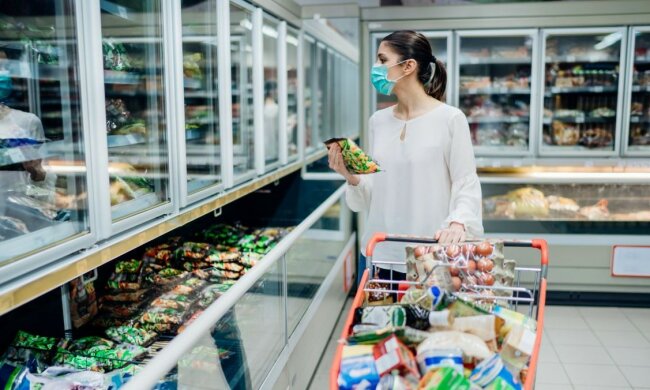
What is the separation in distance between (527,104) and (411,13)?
1356 millimetres

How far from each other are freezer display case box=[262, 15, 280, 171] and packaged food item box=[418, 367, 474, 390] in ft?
8.94

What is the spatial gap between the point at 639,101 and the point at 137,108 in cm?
440

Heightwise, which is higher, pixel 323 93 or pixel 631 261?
pixel 323 93

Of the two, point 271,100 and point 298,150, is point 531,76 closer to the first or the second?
point 298,150

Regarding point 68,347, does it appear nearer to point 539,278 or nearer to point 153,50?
point 153,50

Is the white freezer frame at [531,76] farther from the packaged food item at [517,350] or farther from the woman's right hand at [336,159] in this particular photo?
the packaged food item at [517,350]

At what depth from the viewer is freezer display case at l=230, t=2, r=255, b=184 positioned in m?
3.37

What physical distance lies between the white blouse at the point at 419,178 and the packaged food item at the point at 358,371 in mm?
898

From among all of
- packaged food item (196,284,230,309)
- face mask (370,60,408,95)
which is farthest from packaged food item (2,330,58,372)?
face mask (370,60,408,95)

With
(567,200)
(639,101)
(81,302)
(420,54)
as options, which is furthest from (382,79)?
(639,101)

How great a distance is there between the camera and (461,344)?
1400mm

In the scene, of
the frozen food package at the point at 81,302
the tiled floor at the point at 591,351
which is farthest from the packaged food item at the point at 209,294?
the tiled floor at the point at 591,351

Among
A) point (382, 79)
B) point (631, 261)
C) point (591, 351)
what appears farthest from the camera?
point (631, 261)

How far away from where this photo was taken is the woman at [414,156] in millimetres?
2287
